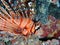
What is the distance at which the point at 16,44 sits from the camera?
1524 mm

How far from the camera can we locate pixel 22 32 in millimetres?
1554

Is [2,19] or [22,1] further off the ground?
[22,1]

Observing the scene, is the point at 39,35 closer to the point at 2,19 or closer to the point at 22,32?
the point at 22,32

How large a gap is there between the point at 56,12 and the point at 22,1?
0.93 ft

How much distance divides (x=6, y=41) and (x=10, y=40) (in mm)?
35

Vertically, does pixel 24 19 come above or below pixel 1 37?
above

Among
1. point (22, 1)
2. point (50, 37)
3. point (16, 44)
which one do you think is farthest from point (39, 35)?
point (22, 1)

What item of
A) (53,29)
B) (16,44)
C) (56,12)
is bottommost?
(16,44)

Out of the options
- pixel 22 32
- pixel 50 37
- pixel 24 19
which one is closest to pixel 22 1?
pixel 24 19

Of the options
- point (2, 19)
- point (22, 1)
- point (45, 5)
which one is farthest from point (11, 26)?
point (45, 5)

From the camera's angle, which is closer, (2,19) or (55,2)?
(55,2)

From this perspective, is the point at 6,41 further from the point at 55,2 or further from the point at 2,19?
the point at 55,2

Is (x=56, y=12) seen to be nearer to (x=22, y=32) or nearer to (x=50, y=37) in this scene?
(x=50, y=37)

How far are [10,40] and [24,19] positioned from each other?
204 millimetres
